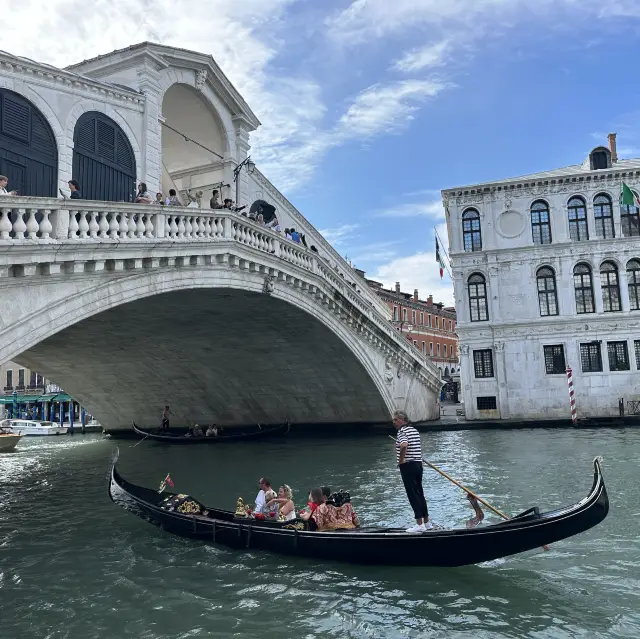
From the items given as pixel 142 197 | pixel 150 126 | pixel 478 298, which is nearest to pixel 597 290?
pixel 478 298

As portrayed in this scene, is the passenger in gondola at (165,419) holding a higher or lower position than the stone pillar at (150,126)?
lower

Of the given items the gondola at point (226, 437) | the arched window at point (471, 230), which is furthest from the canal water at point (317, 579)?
the arched window at point (471, 230)

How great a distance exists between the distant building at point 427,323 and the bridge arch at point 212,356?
16361mm

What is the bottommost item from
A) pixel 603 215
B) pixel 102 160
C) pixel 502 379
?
pixel 502 379

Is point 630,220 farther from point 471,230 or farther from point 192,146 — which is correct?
point 192,146

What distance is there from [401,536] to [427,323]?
113 feet

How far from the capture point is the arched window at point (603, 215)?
1884cm

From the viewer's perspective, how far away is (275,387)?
17.8m

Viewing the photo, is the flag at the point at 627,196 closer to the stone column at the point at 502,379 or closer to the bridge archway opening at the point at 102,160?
the stone column at the point at 502,379

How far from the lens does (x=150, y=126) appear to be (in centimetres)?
1037

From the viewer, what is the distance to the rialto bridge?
6.96m

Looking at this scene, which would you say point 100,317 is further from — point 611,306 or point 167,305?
point 611,306

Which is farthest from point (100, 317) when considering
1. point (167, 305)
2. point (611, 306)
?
point (611, 306)

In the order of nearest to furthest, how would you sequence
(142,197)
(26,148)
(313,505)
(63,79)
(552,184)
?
(313,505)
(26,148)
(142,197)
(63,79)
(552,184)
